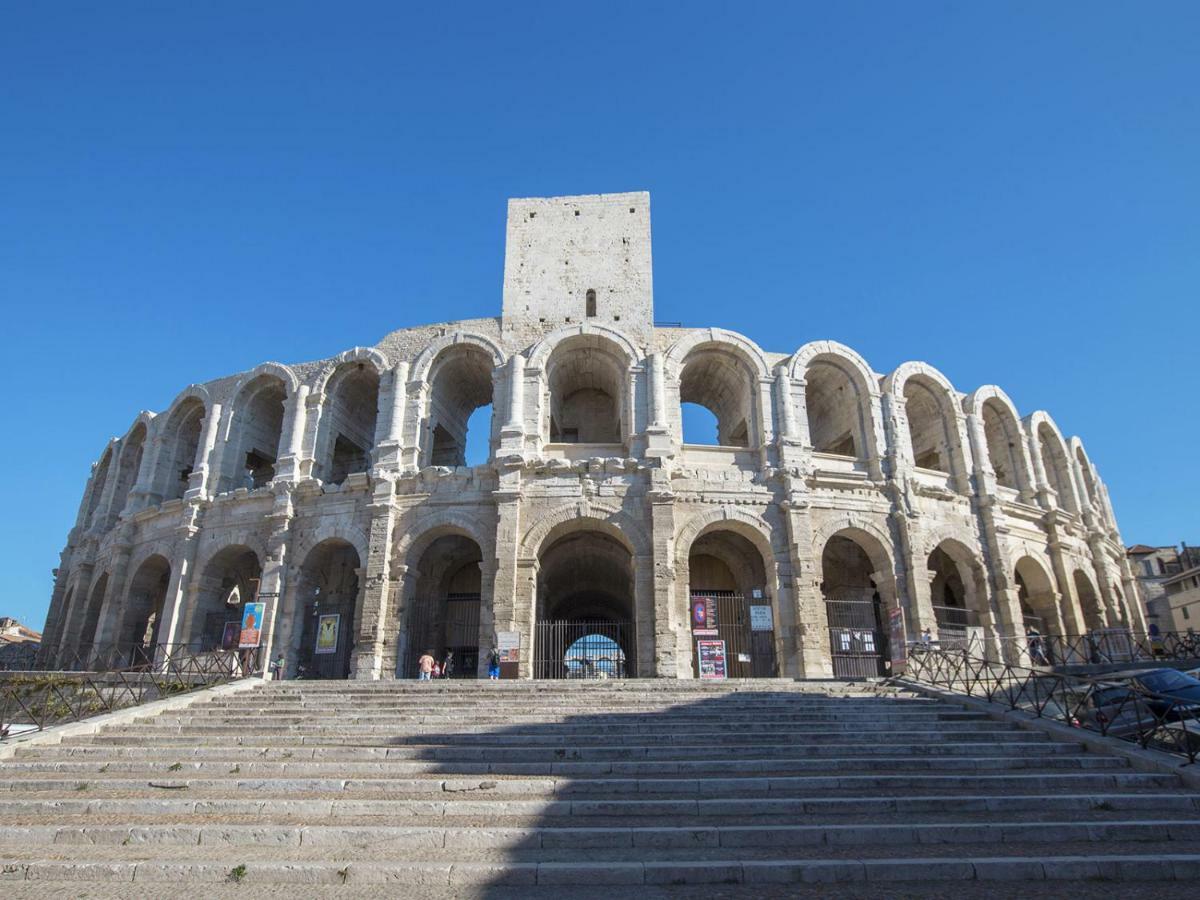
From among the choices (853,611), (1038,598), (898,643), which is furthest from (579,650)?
(1038,598)

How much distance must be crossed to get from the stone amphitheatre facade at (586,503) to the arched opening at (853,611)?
0.08 metres

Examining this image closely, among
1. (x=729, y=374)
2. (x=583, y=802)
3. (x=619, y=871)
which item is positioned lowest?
(x=619, y=871)

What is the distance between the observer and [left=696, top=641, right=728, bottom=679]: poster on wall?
18422mm

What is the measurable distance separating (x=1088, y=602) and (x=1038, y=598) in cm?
337

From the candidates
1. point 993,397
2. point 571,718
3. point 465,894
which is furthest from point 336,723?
point 993,397

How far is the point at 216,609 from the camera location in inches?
883

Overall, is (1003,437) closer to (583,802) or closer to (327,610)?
(583,802)

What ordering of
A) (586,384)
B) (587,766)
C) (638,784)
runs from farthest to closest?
(586,384) < (587,766) < (638,784)

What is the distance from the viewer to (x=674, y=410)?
21.2 meters

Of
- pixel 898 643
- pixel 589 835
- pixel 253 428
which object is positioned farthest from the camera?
pixel 253 428

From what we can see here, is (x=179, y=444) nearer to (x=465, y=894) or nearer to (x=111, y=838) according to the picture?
(x=111, y=838)

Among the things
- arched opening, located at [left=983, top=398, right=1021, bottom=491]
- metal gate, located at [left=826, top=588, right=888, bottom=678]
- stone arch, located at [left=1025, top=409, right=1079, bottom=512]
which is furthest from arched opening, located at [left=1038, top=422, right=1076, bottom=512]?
metal gate, located at [left=826, top=588, right=888, bottom=678]

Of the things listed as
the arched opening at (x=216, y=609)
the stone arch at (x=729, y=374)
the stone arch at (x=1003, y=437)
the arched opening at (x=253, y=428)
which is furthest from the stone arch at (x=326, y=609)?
the stone arch at (x=1003, y=437)

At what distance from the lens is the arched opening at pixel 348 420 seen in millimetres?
23156
